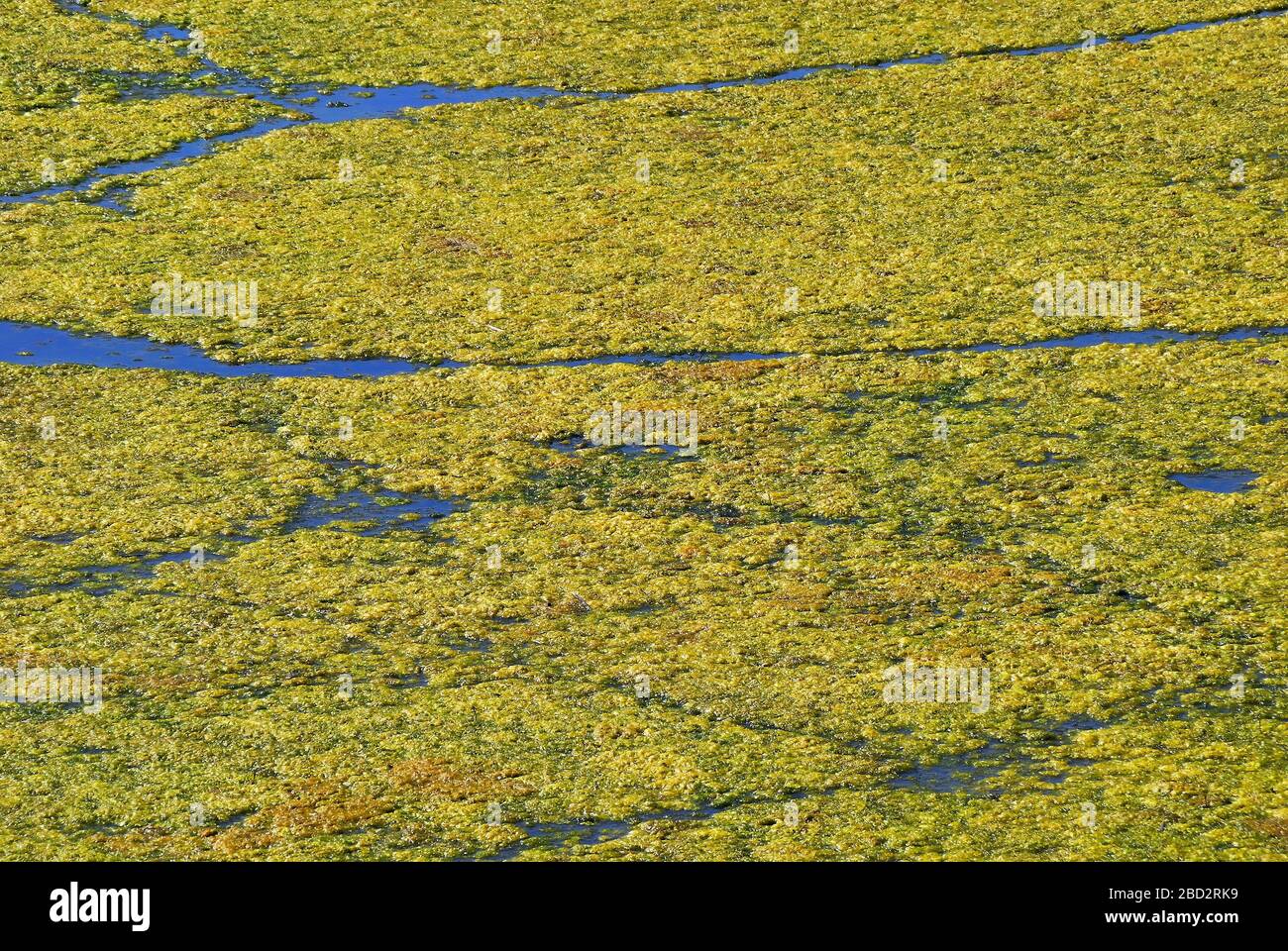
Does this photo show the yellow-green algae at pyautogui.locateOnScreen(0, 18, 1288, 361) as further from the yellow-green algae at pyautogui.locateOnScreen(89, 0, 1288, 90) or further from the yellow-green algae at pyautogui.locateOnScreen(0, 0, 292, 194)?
the yellow-green algae at pyautogui.locateOnScreen(0, 0, 292, 194)

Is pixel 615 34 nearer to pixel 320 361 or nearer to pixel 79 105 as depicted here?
pixel 79 105

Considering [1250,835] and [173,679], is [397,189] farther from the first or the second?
[1250,835]

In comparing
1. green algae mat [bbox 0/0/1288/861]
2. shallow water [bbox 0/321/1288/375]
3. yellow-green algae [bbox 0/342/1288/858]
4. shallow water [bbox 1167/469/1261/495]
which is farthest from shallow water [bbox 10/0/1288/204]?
shallow water [bbox 1167/469/1261/495]

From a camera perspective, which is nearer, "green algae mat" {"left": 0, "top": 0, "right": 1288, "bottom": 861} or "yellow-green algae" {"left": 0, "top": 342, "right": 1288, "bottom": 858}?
"yellow-green algae" {"left": 0, "top": 342, "right": 1288, "bottom": 858}

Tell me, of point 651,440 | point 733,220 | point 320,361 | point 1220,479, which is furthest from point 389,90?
point 1220,479

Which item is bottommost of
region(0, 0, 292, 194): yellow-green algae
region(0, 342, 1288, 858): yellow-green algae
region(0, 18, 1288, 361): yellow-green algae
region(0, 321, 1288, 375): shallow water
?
region(0, 342, 1288, 858): yellow-green algae
